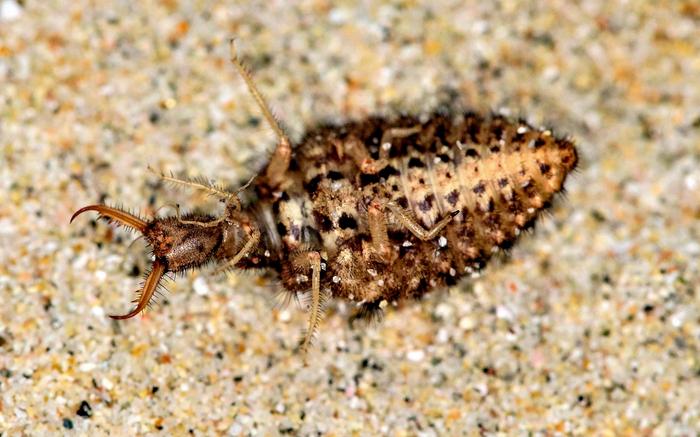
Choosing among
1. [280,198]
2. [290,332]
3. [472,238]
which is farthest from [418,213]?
[290,332]

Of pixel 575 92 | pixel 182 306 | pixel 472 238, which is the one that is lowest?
pixel 182 306

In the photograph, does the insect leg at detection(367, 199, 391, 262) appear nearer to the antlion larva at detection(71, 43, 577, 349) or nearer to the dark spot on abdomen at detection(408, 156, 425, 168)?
the antlion larva at detection(71, 43, 577, 349)

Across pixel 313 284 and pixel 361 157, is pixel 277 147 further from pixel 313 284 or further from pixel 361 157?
pixel 313 284

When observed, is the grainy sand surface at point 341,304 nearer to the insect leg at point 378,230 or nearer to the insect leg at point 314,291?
the insect leg at point 314,291

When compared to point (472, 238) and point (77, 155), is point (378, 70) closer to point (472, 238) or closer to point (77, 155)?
point (472, 238)

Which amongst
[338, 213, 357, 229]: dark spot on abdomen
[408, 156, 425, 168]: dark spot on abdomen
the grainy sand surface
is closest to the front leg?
[338, 213, 357, 229]: dark spot on abdomen

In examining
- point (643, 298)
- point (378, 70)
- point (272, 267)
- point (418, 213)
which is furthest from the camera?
point (378, 70)
